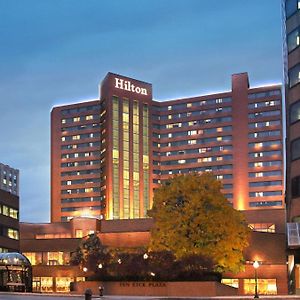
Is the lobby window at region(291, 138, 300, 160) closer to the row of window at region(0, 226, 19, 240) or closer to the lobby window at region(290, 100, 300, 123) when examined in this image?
the lobby window at region(290, 100, 300, 123)

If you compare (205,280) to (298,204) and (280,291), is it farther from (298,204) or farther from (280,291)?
(280,291)

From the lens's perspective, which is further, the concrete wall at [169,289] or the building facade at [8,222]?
the building facade at [8,222]

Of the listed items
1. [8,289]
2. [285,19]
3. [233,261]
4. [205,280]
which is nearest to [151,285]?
[205,280]

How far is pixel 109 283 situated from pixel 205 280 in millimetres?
11186

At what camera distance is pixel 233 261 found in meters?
80.8

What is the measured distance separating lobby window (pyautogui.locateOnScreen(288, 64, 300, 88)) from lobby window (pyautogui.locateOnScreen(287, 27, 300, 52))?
8.95 ft

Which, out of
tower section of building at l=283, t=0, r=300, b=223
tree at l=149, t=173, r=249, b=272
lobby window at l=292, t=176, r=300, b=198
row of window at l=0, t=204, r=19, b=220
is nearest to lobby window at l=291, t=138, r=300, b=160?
tower section of building at l=283, t=0, r=300, b=223

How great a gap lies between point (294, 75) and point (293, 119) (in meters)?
5.74

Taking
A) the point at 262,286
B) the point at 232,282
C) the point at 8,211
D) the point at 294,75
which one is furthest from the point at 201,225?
the point at 8,211

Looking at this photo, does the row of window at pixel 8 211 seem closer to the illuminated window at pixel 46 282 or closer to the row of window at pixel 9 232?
the row of window at pixel 9 232

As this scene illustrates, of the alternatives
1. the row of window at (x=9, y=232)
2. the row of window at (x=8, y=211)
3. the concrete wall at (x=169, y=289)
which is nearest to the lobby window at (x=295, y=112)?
the concrete wall at (x=169, y=289)

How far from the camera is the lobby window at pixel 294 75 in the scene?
88.1 m

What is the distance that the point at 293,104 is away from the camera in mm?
88500

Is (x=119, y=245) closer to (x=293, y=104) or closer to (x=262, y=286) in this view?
(x=262, y=286)
